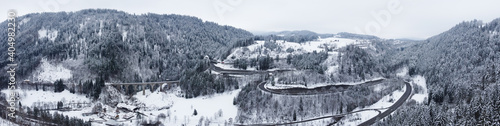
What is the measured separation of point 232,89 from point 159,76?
46629 millimetres

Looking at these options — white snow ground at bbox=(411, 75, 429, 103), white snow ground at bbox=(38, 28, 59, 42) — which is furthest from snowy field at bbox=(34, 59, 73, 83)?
white snow ground at bbox=(411, 75, 429, 103)

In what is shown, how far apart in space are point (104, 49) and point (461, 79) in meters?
152

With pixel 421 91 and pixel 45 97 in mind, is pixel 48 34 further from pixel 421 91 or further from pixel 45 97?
pixel 421 91

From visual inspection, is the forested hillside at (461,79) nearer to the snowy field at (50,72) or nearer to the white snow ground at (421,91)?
the white snow ground at (421,91)

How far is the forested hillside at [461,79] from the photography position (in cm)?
6662

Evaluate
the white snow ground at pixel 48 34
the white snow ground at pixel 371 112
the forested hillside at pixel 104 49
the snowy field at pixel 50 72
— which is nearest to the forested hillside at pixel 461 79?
the white snow ground at pixel 371 112

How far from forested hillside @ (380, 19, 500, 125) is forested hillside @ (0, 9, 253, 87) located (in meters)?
104

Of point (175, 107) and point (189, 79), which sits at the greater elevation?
point (189, 79)

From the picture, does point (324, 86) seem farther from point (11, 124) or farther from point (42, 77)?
point (42, 77)

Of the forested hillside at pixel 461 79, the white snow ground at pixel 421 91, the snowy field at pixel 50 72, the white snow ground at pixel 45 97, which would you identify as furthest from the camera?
the snowy field at pixel 50 72

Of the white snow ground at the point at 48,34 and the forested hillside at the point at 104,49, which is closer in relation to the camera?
the forested hillside at the point at 104,49

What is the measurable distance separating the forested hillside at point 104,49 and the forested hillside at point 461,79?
103757 millimetres

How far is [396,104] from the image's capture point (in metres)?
111

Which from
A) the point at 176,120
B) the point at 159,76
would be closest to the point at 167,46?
the point at 159,76
